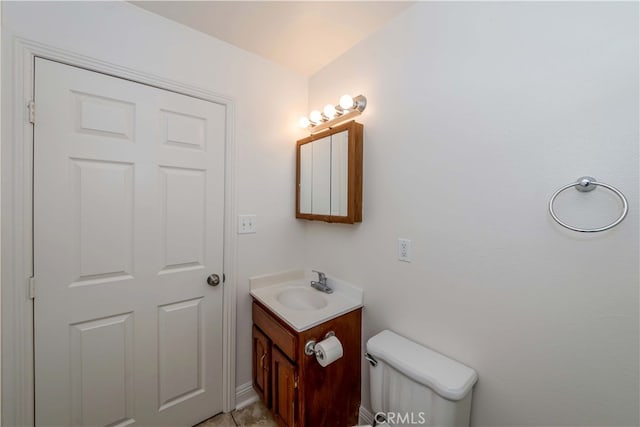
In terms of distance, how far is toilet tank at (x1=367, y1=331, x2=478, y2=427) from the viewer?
36.5 inches

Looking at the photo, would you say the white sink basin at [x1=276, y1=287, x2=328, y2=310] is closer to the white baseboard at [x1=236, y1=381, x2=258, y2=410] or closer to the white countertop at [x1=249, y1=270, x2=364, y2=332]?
the white countertop at [x1=249, y1=270, x2=364, y2=332]

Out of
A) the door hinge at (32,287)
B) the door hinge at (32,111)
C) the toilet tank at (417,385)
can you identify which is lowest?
the toilet tank at (417,385)

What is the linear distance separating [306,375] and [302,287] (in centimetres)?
59

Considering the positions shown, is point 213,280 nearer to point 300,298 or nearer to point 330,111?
point 300,298

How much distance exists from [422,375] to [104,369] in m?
1.49

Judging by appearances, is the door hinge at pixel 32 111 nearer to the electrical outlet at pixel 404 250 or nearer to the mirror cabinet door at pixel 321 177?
the mirror cabinet door at pixel 321 177

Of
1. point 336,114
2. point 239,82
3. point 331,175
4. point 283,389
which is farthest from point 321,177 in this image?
point 283,389

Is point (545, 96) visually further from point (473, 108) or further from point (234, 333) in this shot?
point (234, 333)

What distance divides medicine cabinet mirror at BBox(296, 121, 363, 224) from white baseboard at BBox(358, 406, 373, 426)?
1097mm

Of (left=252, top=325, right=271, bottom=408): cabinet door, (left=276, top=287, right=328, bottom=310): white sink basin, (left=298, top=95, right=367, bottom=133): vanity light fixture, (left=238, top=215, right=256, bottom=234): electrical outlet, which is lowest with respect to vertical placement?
(left=252, top=325, right=271, bottom=408): cabinet door

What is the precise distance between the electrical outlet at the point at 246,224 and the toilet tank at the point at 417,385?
98 centimetres

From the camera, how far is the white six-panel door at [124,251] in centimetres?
109

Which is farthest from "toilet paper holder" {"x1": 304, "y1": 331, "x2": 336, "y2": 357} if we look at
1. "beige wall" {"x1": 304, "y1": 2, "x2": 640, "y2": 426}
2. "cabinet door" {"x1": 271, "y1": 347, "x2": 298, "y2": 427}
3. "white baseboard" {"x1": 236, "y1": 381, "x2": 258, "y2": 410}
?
"white baseboard" {"x1": 236, "y1": 381, "x2": 258, "y2": 410}

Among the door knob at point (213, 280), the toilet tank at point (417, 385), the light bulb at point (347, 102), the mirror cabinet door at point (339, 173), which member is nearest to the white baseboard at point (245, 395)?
the door knob at point (213, 280)
